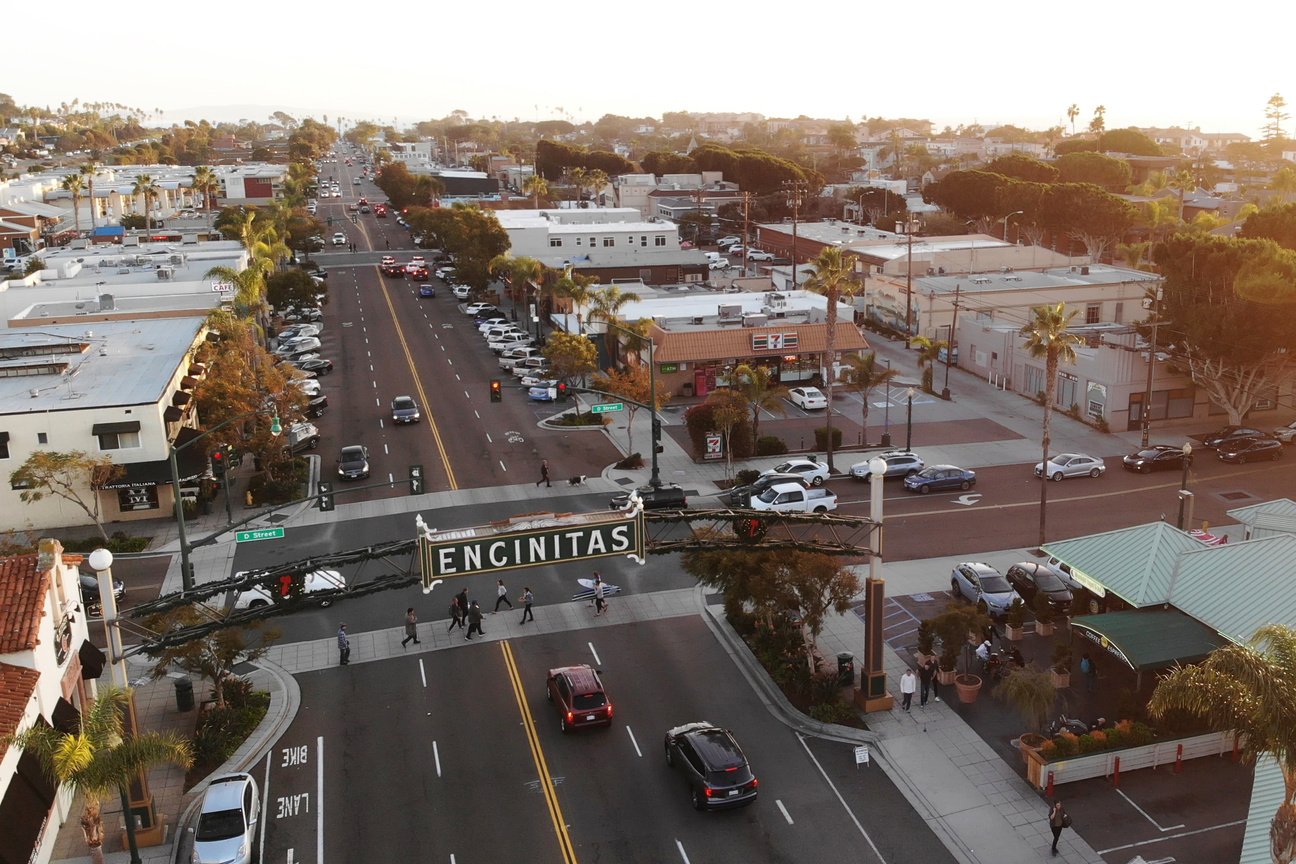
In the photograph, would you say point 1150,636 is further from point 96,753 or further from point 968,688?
point 96,753

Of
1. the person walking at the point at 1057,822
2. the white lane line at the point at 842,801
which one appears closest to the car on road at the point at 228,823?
the white lane line at the point at 842,801

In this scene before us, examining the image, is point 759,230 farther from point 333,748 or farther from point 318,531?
point 333,748

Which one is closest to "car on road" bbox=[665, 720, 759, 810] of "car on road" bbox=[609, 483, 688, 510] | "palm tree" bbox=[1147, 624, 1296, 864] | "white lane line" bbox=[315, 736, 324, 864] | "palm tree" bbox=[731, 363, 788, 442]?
"white lane line" bbox=[315, 736, 324, 864]

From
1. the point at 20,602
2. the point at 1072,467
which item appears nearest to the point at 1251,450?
the point at 1072,467

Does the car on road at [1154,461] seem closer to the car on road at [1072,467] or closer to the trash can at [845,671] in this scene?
the car on road at [1072,467]

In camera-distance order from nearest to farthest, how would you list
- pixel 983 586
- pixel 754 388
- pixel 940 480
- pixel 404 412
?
1. pixel 983 586
2. pixel 940 480
3. pixel 754 388
4. pixel 404 412

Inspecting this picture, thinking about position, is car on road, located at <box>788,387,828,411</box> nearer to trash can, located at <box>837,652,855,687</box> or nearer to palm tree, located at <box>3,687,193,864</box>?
trash can, located at <box>837,652,855,687</box>
